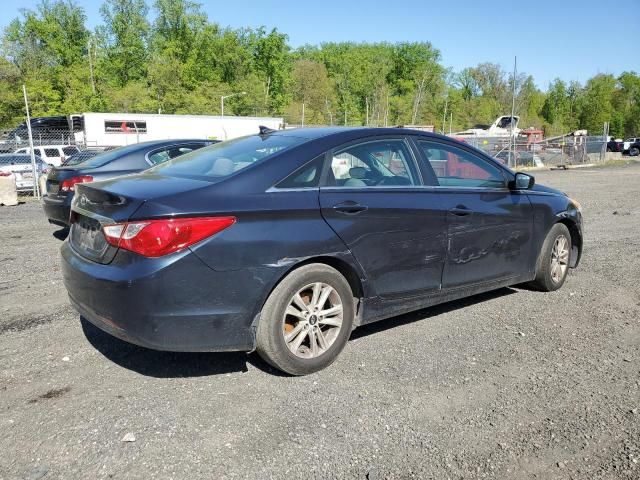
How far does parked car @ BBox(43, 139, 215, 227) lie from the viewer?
7652 millimetres

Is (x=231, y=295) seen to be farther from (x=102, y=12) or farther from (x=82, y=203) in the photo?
(x=102, y=12)

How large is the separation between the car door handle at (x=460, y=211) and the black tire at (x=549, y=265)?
1.28m

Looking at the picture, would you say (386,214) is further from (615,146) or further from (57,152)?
(615,146)

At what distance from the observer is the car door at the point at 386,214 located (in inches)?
147

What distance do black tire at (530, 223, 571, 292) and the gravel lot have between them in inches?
18.7

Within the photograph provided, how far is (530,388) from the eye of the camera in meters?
3.52

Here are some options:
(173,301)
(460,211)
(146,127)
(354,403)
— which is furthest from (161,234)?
(146,127)

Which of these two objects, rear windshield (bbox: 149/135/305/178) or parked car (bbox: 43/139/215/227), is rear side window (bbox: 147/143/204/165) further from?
rear windshield (bbox: 149/135/305/178)

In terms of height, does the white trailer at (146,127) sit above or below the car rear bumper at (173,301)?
above

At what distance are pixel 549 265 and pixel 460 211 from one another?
1557 millimetres

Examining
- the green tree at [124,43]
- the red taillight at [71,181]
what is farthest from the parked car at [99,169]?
the green tree at [124,43]

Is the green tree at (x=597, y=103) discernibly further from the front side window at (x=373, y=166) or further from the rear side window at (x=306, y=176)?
the rear side window at (x=306, y=176)

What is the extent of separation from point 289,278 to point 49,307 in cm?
268

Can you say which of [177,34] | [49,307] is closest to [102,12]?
[177,34]
